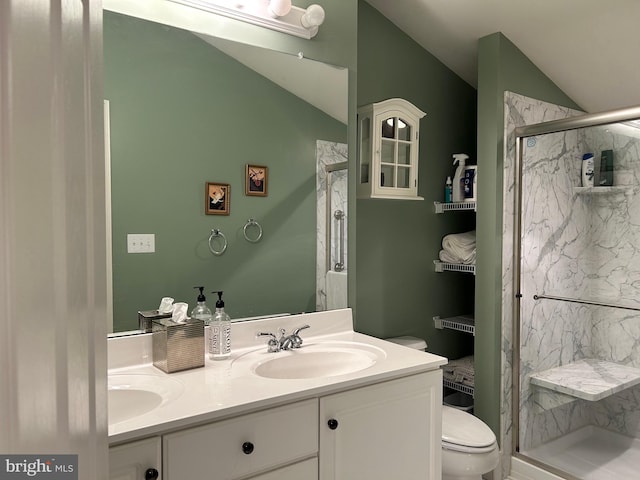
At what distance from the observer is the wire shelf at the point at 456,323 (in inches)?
106

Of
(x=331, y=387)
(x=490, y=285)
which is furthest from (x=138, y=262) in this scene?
A: (x=490, y=285)

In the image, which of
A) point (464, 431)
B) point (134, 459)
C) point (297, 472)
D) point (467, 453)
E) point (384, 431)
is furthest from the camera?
point (464, 431)

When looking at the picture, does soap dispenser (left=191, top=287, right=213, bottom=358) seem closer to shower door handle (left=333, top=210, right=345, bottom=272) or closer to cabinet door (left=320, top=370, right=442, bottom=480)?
cabinet door (left=320, top=370, right=442, bottom=480)

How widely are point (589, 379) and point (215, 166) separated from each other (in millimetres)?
2180

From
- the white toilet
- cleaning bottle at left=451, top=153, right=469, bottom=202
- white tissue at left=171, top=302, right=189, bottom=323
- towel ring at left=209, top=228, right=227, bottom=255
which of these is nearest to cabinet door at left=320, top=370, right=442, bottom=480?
the white toilet

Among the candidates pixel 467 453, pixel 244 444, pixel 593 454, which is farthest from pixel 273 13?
pixel 593 454

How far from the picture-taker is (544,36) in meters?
2.37

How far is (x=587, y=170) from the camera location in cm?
242

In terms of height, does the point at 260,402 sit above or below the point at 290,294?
below

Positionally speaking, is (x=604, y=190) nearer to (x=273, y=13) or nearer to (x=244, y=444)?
(x=273, y=13)

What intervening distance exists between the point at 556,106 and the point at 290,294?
1.87 meters

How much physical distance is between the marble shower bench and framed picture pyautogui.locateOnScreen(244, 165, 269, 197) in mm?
1779

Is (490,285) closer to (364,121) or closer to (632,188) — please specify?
(632,188)

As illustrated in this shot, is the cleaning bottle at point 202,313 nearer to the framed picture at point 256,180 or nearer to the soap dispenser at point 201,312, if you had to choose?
the soap dispenser at point 201,312
